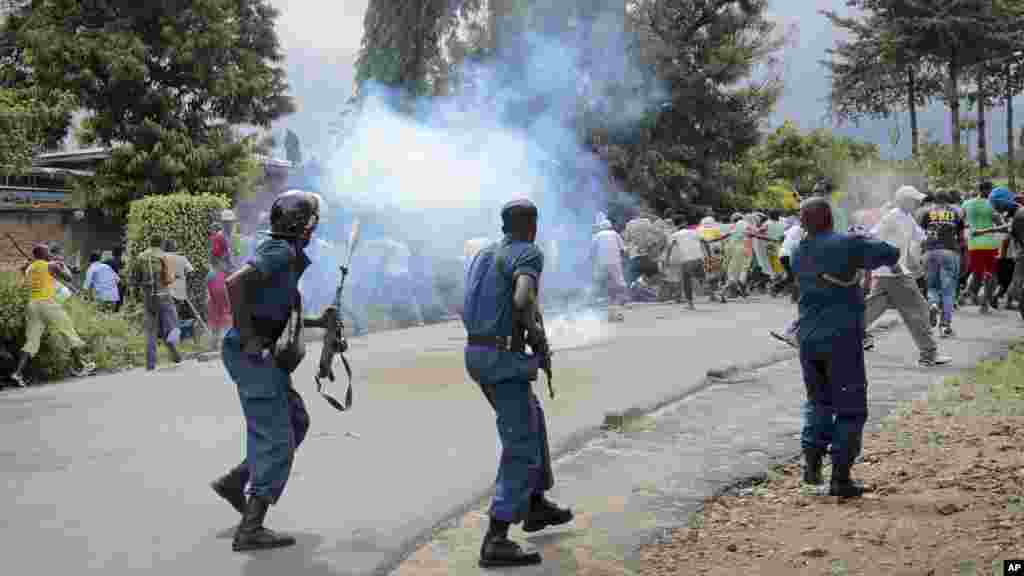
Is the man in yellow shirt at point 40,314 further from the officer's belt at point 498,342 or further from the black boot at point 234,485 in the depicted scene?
the officer's belt at point 498,342

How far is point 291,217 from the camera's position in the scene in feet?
17.3

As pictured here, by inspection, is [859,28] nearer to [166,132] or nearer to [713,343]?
[166,132]

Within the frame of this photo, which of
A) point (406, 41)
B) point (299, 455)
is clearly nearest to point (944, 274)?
point (299, 455)

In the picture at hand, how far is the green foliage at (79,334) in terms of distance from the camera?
1230 cm

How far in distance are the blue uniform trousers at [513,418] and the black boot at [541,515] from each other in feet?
0.80

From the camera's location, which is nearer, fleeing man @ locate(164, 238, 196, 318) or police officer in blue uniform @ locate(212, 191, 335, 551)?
police officer in blue uniform @ locate(212, 191, 335, 551)

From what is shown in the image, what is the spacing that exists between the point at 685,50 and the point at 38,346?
20.4 m

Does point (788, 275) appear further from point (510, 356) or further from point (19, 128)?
point (510, 356)

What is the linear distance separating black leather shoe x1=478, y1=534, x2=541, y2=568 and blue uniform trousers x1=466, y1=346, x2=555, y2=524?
0.36ft

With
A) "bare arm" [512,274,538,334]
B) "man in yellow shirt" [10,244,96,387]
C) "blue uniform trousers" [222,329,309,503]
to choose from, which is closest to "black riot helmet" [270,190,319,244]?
"blue uniform trousers" [222,329,309,503]

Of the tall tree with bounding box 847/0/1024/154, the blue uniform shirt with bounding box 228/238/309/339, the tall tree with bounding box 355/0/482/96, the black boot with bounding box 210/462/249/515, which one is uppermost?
the tall tree with bounding box 847/0/1024/154

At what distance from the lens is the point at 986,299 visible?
15.5m

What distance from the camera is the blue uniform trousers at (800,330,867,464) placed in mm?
5789

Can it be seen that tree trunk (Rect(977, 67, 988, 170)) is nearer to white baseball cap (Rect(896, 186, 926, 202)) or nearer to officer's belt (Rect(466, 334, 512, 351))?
white baseball cap (Rect(896, 186, 926, 202))
